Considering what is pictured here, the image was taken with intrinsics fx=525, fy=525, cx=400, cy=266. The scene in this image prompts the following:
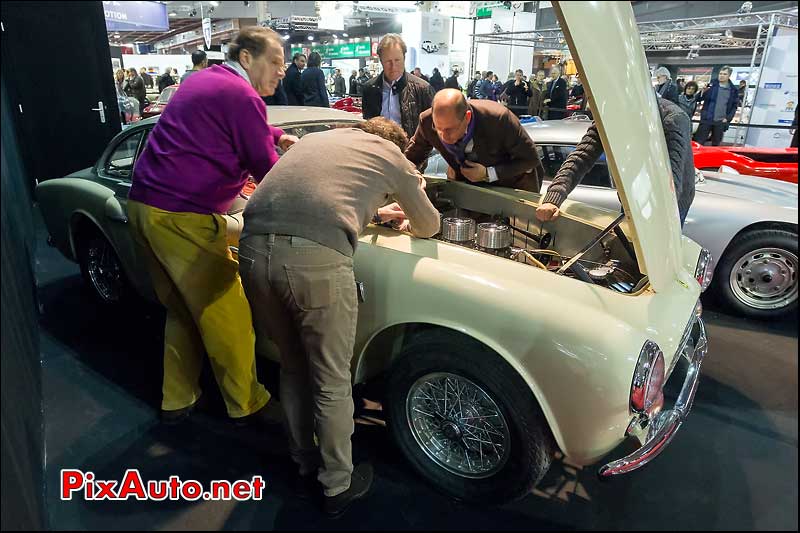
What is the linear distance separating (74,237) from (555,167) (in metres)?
3.64

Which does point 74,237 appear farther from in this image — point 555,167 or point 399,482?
point 555,167

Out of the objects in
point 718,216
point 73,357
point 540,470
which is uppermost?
point 718,216

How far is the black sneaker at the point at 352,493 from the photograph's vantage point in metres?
2.02

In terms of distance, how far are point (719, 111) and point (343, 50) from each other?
13.9 feet

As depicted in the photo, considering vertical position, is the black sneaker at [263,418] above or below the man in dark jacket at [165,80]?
below

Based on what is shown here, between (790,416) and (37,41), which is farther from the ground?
(37,41)

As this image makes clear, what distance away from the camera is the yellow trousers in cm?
229

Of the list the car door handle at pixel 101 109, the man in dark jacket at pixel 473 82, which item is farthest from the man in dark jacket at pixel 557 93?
the car door handle at pixel 101 109

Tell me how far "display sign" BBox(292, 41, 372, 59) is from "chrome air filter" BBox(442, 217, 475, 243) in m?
3.64

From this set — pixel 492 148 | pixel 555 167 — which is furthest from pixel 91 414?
pixel 555 167

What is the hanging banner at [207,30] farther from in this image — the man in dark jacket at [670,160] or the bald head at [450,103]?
the man in dark jacket at [670,160]

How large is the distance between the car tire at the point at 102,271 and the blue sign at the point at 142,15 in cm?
138

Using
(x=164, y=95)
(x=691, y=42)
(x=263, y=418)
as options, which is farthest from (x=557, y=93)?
(x=263, y=418)

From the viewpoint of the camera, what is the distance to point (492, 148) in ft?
10.5
